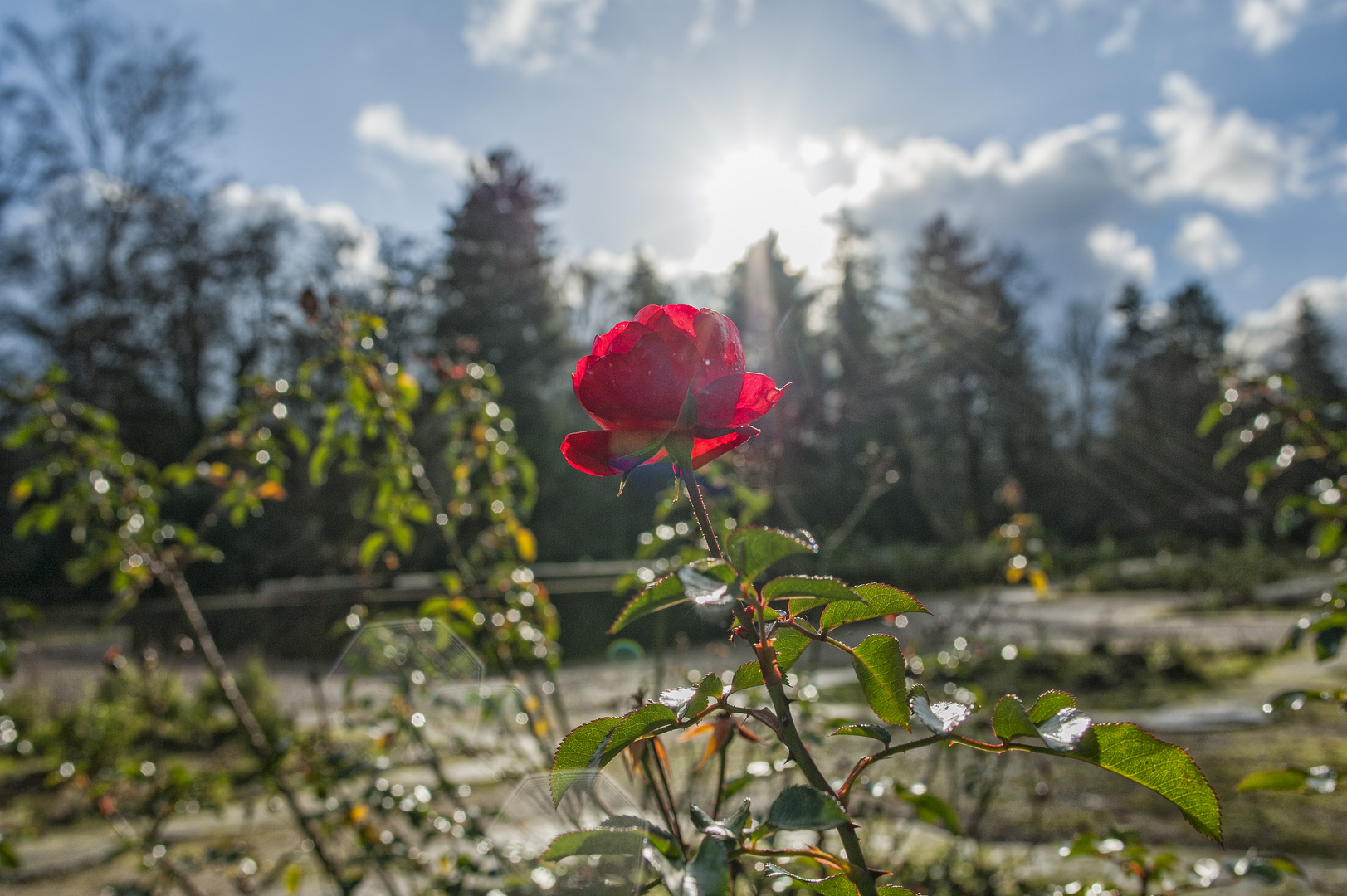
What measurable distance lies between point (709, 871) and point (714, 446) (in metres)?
0.23

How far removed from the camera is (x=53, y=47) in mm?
12641

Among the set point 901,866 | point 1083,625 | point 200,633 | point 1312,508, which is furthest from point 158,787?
point 1083,625

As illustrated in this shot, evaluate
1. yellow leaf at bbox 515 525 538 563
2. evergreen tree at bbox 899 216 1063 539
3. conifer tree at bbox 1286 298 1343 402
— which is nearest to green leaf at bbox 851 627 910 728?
yellow leaf at bbox 515 525 538 563

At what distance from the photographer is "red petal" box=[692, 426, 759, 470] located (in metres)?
0.44

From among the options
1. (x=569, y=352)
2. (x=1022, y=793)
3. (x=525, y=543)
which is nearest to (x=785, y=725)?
(x=525, y=543)

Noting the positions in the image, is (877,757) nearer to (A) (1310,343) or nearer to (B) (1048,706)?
(B) (1048,706)

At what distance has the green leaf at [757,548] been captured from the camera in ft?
1.31

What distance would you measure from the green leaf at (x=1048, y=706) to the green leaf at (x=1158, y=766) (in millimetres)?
38

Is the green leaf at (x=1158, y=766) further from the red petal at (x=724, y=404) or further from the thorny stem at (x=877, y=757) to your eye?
the red petal at (x=724, y=404)

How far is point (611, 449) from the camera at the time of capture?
435 millimetres

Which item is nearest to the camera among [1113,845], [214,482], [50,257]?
[1113,845]

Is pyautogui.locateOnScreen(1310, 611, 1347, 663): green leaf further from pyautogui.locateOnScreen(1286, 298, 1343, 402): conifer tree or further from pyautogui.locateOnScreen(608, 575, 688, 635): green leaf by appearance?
pyautogui.locateOnScreen(1286, 298, 1343, 402): conifer tree

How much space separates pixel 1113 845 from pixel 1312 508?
885mm

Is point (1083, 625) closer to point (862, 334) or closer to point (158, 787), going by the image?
point (158, 787)
